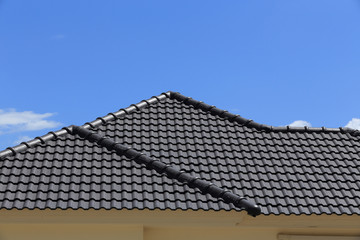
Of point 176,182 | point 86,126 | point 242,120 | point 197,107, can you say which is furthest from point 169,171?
point 197,107

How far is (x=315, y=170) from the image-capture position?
1220cm

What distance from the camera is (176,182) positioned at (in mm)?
10805

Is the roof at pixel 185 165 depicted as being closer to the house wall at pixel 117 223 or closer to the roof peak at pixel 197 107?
the roof peak at pixel 197 107

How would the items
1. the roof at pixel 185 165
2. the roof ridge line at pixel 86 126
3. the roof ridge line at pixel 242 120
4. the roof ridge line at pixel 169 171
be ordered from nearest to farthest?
the roof ridge line at pixel 169 171 → the roof at pixel 185 165 → the roof ridge line at pixel 86 126 → the roof ridge line at pixel 242 120

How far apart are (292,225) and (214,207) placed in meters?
1.64

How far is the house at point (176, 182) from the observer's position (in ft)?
32.6

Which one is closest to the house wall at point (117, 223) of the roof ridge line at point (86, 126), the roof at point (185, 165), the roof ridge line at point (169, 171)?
the roof at point (185, 165)

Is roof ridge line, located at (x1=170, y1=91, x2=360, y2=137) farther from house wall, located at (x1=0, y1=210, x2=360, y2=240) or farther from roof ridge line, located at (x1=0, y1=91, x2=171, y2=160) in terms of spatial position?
house wall, located at (x1=0, y1=210, x2=360, y2=240)

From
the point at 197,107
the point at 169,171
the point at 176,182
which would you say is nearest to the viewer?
the point at 176,182

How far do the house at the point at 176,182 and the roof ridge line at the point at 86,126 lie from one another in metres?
0.03

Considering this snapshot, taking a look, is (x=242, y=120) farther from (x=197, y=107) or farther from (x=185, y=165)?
(x=185, y=165)

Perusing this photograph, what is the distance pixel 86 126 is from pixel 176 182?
3161 millimetres

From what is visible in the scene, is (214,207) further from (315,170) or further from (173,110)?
(173,110)

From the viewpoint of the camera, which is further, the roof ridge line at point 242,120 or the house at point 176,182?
the roof ridge line at point 242,120
